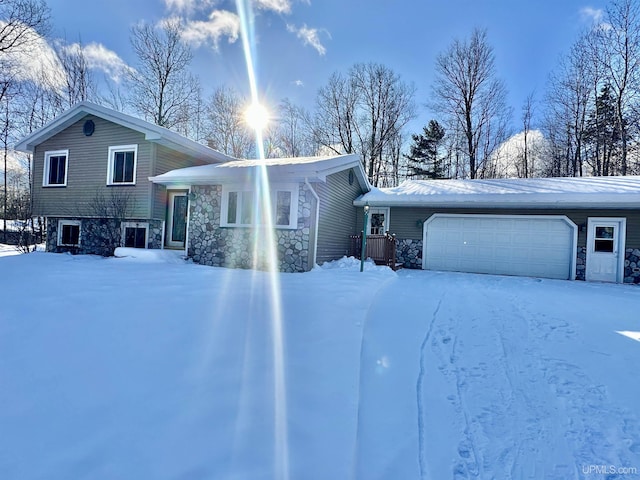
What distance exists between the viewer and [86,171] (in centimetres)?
1148

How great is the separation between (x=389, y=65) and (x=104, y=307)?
23.0 m

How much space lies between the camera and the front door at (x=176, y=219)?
11.0m

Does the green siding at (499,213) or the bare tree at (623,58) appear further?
the bare tree at (623,58)

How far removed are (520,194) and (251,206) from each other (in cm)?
771

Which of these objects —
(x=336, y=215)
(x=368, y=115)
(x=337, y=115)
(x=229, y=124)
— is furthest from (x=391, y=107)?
(x=336, y=215)

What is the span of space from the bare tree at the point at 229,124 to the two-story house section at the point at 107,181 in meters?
11.8

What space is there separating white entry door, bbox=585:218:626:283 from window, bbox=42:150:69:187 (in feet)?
56.3

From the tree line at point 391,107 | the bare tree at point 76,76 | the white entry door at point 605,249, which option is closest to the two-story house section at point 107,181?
the tree line at point 391,107

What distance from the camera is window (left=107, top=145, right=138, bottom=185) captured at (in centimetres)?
1084

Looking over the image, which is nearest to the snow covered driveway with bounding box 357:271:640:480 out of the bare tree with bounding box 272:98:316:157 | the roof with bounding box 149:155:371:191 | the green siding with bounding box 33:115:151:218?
the roof with bounding box 149:155:371:191

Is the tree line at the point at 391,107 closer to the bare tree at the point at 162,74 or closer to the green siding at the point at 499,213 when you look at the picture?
the bare tree at the point at 162,74

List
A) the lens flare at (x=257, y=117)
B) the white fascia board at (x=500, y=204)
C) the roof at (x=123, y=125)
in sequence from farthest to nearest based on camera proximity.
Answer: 1. the lens flare at (x=257, y=117)
2. the roof at (x=123, y=125)
3. the white fascia board at (x=500, y=204)

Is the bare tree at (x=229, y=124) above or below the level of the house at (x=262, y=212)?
above

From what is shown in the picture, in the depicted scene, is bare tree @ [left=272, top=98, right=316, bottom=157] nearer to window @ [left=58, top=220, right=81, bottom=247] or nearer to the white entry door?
window @ [left=58, top=220, right=81, bottom=247]
